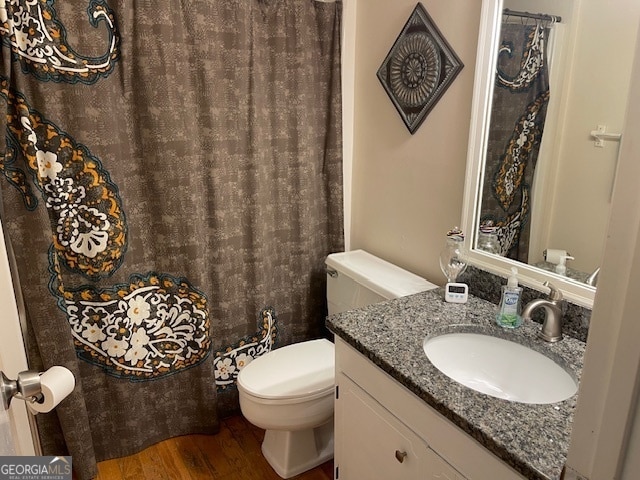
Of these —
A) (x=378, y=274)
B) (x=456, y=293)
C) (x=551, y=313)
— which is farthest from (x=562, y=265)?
(x=378, y=274)

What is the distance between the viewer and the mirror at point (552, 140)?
4.11 feet

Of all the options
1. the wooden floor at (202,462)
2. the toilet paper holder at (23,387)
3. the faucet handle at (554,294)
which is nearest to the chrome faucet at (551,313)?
the faucet handle at (554,294)

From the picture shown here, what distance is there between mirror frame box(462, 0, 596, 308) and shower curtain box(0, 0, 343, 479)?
2.50 ft

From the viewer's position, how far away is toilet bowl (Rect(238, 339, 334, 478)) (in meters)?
1.73

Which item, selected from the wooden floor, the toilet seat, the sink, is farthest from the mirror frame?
the wooden floor

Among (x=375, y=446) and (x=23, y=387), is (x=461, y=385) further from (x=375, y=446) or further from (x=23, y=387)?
(x=23, y=387)

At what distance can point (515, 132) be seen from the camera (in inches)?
60.2

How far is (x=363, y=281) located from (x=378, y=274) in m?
0.07

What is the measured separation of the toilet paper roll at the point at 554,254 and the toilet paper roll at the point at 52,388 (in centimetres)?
137

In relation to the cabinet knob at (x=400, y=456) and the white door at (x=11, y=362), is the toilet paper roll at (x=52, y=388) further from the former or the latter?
the cabinet knob at (x=400, y=456)

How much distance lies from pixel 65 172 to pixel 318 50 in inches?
47.3

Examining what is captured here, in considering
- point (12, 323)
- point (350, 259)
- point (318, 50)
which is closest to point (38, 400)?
point (12, 323)

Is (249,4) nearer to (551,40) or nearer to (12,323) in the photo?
(551,40)

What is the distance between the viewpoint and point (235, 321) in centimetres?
214
